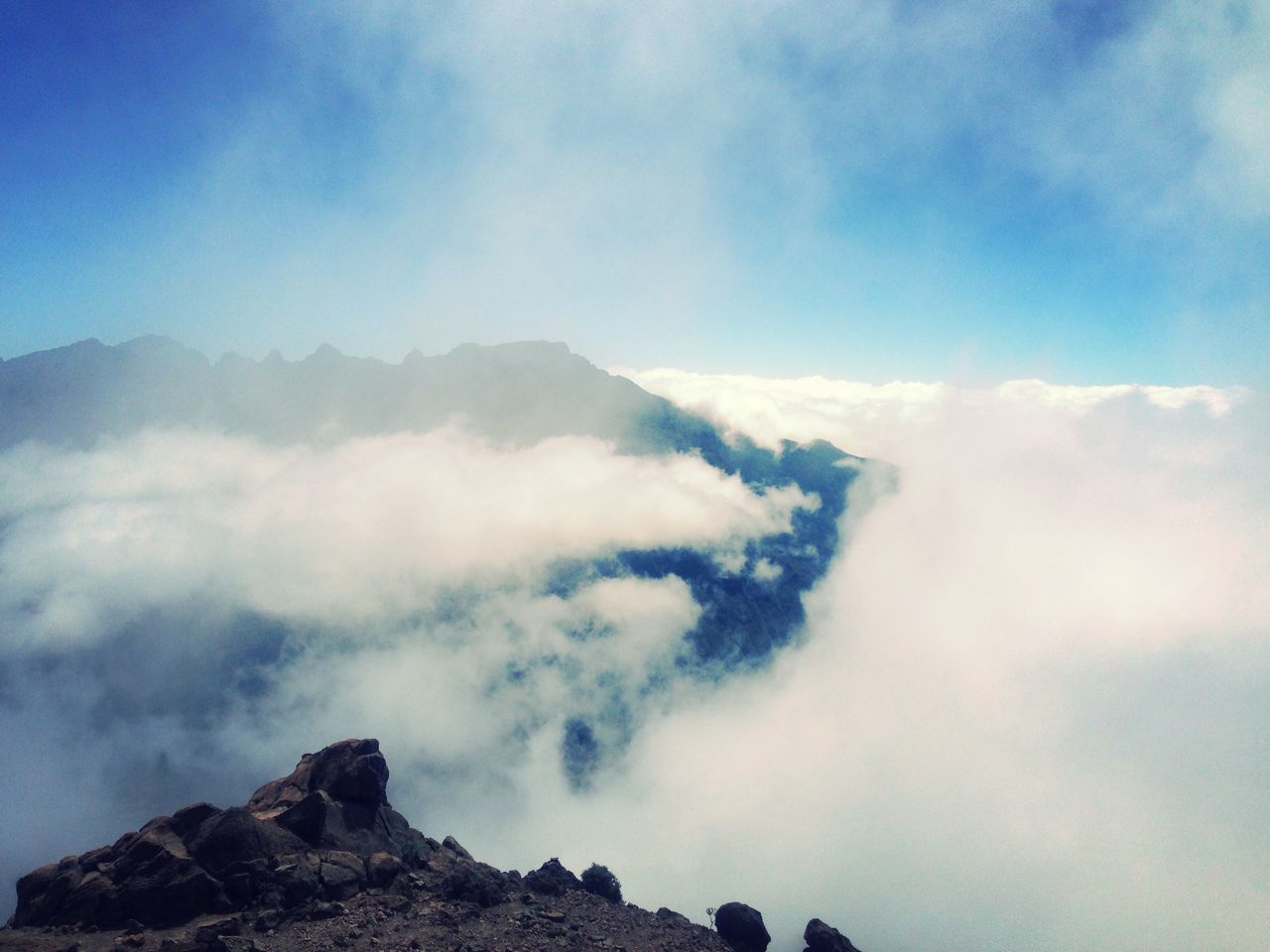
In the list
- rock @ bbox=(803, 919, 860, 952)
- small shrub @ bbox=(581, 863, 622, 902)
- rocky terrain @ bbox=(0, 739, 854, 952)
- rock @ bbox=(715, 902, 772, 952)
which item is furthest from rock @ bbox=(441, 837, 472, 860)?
rock @ bbox=(803, 919, 860, 952)

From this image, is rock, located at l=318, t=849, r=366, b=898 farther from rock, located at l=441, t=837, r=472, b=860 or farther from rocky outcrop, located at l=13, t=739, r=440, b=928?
rock, located at l=441, t=837, r=472, b=860

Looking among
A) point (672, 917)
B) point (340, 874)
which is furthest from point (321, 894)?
point (672, 917)

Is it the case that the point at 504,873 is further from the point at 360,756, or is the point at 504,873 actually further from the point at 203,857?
the point at 203,857

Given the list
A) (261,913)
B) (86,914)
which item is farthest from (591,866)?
(86,914)

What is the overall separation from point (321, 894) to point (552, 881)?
15344 millimetres

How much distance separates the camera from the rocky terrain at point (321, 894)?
2875 cm

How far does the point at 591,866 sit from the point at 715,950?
1029 cm

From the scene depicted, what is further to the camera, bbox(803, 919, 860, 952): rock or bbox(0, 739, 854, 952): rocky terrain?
bbox(803, 919, 860, 952): rock

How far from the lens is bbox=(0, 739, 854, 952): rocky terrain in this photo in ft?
94.3

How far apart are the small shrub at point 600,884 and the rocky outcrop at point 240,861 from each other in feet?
37.2

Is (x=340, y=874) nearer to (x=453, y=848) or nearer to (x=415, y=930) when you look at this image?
(x=415, y=930)

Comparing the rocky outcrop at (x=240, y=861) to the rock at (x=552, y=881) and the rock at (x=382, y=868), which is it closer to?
the rock at (x=382, y=868)

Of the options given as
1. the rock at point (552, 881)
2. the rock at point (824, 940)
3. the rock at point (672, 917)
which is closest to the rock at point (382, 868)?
the rock at point (552, 881)

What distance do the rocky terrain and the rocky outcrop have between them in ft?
0.24
